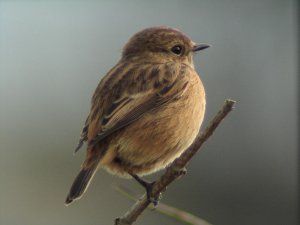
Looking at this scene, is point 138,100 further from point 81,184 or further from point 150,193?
point 150,193

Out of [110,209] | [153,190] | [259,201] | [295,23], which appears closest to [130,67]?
[153,190]

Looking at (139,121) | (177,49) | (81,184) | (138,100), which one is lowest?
(81,184)

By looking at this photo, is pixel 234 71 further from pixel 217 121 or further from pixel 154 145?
pixel 217 121

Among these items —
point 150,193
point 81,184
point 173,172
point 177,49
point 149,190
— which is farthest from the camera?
point 177,49

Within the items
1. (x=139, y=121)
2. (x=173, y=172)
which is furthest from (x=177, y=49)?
(x=173, y=172)

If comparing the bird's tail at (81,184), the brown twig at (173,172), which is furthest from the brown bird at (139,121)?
the brown twig at (173,172)

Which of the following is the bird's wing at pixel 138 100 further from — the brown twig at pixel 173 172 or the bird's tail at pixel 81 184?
the brown twig at pixel 173 172

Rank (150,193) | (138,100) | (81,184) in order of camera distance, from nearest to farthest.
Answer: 1. (150,193)
2. (81,184)
3. (138,100)

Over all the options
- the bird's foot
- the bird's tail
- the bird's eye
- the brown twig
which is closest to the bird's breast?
the bird's foot
